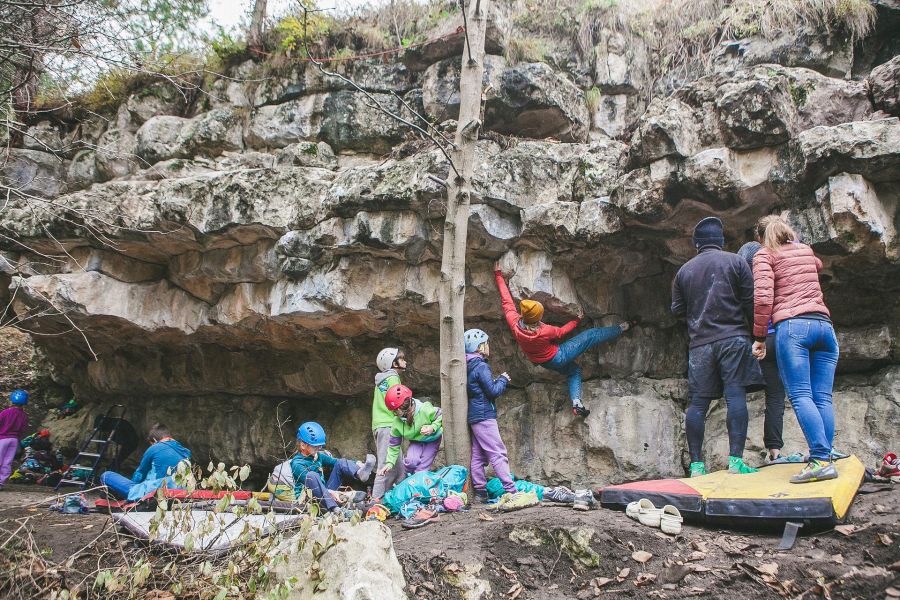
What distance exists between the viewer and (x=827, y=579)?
3555 mm

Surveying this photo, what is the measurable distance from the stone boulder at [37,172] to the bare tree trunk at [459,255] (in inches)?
277

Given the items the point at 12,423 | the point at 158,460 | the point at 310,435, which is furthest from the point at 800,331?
the point at 12,423

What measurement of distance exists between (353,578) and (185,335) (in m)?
7.05

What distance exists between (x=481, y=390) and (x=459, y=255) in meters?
1.53

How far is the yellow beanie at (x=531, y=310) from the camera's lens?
717 cm

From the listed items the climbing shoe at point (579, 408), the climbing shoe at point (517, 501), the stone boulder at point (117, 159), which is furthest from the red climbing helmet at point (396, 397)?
the stone boulder at point (117, 159)

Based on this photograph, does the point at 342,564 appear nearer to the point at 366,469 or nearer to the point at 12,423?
the point at 366,469

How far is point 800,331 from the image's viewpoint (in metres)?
4.72

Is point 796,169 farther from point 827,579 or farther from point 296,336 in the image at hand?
point 296,336

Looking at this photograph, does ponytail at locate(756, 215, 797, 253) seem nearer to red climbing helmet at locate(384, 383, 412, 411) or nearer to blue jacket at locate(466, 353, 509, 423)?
blue jacket at locate(466, 353, 509, 423)

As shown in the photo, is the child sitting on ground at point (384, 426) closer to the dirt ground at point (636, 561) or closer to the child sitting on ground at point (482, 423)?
the child sitting on ground at point (482, 423)

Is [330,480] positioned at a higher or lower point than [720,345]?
lower

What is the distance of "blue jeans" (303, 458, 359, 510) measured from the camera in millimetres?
6125

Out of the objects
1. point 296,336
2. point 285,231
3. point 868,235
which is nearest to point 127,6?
point 285,231
